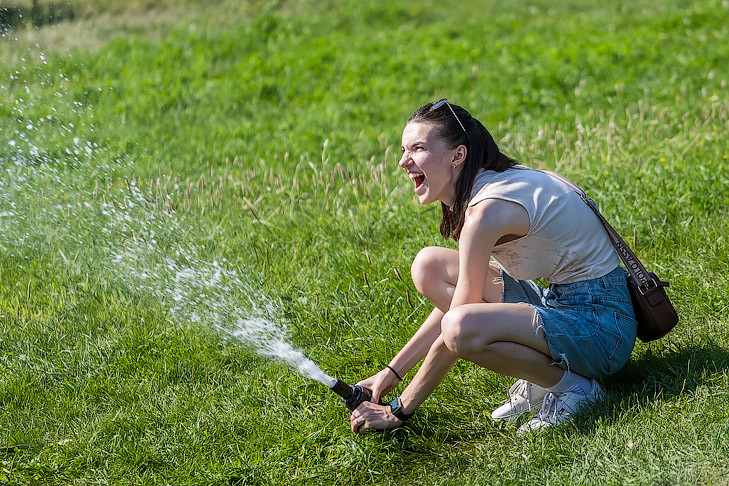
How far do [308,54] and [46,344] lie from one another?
7.64 m

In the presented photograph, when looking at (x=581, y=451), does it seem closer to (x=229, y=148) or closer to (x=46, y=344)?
(x=46, y=344)

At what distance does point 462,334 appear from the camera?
3.69 meters

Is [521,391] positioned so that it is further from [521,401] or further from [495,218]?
[495,218]

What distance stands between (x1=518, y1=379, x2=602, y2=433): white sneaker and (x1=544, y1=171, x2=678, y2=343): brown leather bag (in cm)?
40

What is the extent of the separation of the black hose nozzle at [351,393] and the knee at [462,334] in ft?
2.19

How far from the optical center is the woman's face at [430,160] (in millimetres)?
3967

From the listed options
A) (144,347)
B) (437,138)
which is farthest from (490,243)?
(144,347)

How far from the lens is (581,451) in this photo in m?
3.66

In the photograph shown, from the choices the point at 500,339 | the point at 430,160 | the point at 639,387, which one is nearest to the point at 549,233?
the point at 500,339

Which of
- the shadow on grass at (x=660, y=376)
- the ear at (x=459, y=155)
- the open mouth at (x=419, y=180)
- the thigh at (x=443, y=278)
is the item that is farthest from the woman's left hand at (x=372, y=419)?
the ear at (x=459, y=155)

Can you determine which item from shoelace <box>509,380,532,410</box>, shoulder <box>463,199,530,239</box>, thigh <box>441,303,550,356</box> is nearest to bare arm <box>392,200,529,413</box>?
shoulder <box>463,199,530,239</box>

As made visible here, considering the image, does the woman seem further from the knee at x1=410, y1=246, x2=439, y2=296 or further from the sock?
the knee at x1=410, y1=246, x2=439, y2=296

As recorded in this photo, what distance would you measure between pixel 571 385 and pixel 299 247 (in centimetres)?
268

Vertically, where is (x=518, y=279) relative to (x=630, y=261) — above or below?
below
